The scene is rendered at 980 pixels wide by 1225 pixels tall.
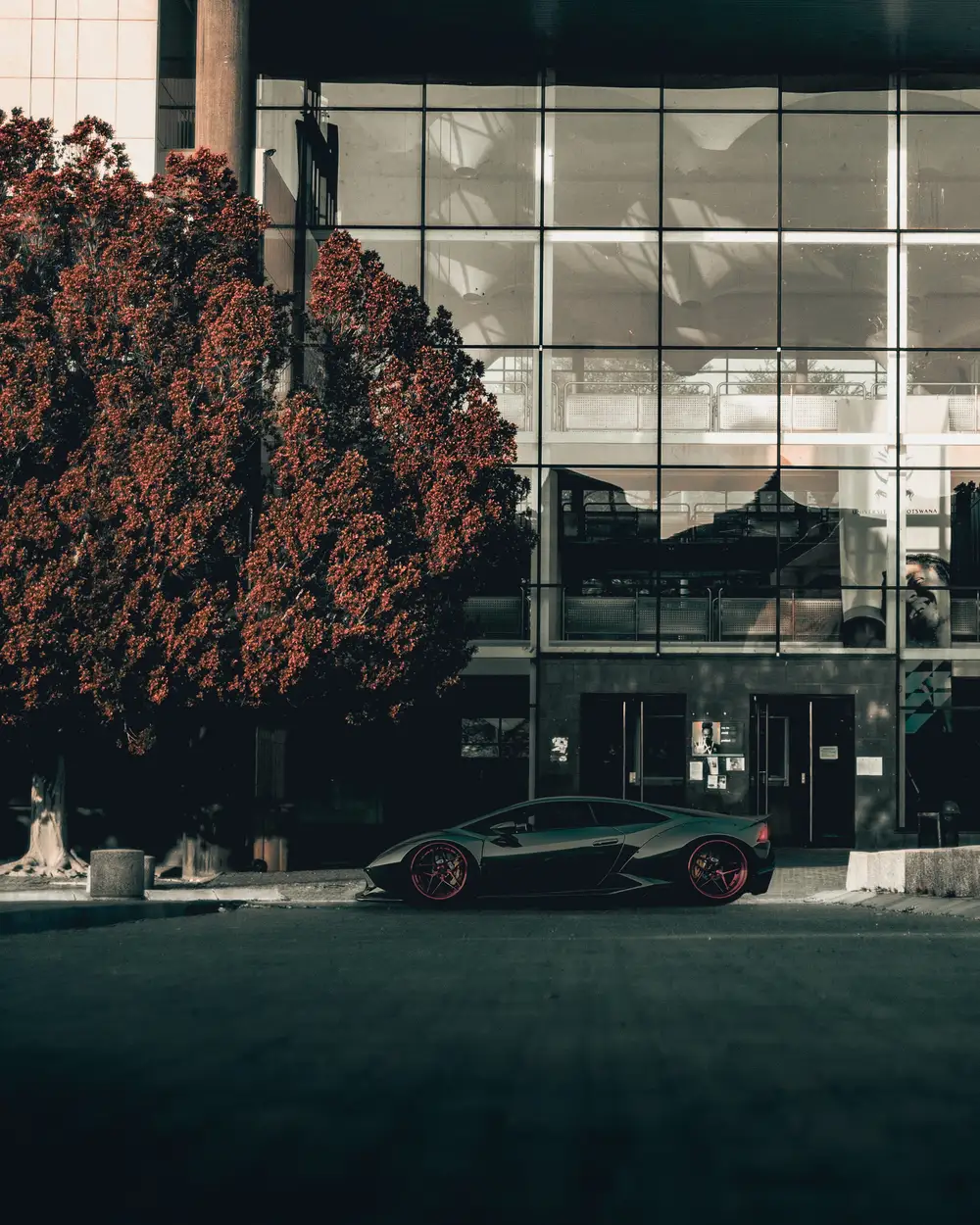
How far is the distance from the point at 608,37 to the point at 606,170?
2.35 metres

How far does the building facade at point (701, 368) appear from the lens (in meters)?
30.6

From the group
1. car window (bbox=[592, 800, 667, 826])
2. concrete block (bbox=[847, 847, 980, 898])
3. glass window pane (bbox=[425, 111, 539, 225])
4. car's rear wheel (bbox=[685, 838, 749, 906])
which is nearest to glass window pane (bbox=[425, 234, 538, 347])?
glass window pane (bbox=[425, 111, 539, 225])


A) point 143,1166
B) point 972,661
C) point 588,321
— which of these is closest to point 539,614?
point 588,321

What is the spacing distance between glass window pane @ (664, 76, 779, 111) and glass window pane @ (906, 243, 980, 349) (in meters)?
3.96

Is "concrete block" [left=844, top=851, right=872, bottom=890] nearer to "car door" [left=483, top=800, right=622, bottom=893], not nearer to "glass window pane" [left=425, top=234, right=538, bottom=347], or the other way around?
"car door" [left=483, top=800, right=622, bottom=893]

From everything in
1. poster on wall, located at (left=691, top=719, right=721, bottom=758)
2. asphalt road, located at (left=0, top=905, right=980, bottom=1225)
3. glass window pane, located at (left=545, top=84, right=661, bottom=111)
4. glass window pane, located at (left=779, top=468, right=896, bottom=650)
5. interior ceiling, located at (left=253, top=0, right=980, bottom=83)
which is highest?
interior ceiling, located at (left=253, top=0, right=980, bottom=83)

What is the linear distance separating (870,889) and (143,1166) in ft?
57.6

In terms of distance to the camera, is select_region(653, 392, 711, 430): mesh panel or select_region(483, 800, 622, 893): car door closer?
select_region(483, 800, 622, 893): car door

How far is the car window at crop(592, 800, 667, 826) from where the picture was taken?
17734 millimetres

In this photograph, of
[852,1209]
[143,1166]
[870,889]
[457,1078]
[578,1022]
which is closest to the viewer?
[852,1209]

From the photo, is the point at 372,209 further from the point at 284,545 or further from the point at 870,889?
the point at 870,889

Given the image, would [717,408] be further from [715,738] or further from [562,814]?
[562,814]

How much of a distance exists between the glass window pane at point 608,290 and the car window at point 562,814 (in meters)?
15.2

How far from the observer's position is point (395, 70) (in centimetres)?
3209
